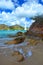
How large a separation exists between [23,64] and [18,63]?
0.19 meters

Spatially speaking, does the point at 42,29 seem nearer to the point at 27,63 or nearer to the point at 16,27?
the point at 27,63

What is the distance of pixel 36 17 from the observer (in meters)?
22.8

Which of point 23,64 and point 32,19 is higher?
point 32,19

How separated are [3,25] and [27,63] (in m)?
160

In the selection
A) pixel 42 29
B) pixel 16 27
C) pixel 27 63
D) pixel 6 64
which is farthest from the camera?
pixel 16 27

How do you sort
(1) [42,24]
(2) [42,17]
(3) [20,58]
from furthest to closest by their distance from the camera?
1. (2) [42,17]
2. (1) [42,24]
3. (3) [20,58]

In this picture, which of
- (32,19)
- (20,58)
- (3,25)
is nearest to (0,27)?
(3,25)

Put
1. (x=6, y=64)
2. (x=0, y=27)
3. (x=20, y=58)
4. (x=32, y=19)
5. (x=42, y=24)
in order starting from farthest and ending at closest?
(x=0, y=27), (x=32, y=19), (x=42, y=24), (x=20, y=58), (x=6, y=64)

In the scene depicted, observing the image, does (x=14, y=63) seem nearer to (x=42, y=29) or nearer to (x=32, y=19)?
(x=42, y=29)

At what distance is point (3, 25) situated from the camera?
163 m

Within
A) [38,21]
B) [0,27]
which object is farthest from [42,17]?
[0,27]

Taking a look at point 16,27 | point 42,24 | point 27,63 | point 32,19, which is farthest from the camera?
point 16,27

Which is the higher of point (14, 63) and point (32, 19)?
point (32, 19)

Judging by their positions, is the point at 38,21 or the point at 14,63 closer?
the point at 14,63
